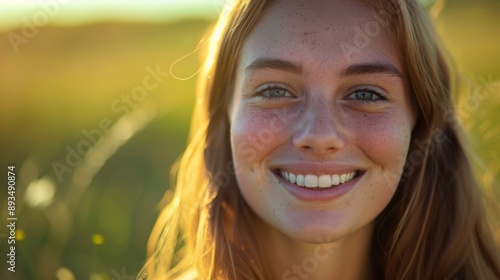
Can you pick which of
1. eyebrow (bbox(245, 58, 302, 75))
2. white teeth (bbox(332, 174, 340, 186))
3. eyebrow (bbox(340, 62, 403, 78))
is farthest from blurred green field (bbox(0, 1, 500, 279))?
white teeth (bbox(332, 174, 340, 186))

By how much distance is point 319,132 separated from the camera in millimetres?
2662

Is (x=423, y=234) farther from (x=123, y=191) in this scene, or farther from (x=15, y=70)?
(x=15, y=70)

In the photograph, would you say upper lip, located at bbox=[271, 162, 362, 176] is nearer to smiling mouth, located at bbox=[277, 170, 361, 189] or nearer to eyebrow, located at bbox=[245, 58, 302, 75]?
smiling mouth, located at bbox=[277, 170, 361, 189]

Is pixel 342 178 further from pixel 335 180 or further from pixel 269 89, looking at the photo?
pixel 269 89

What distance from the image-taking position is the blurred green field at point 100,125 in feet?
11.7

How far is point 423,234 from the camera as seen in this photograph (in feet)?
10.3

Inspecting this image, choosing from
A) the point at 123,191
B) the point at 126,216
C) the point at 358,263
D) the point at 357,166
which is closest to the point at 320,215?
the point at 357,166

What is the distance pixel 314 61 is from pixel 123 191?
3163mm

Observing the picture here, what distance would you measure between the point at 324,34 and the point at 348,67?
145mm

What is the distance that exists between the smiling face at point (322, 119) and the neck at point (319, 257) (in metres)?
0.21

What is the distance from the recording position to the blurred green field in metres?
3.56

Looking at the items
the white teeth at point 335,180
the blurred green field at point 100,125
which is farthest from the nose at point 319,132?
the blurred green field at point 100,125

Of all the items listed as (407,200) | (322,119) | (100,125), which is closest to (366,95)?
(322,119)

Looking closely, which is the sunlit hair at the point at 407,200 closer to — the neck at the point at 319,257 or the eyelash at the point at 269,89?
the neck at the point at 319,257
